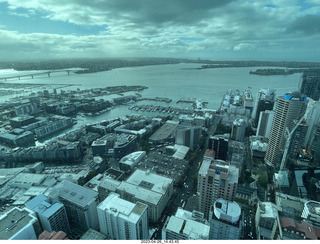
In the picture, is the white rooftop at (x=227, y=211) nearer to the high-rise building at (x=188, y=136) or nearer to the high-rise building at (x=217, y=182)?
the high-rise building at (x=217, y=182)

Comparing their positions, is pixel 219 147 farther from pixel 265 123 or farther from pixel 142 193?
pixel 142 193

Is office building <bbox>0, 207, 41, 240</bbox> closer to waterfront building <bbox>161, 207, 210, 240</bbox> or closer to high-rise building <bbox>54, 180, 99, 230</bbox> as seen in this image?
high-rise building <bbox>54, 180, 99, 230</bbox>

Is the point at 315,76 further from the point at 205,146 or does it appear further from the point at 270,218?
the point at 270,218

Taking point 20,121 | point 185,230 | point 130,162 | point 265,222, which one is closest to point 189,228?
point 185,230

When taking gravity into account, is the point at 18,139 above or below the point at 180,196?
above

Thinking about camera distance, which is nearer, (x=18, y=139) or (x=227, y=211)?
(x=227, y=211)

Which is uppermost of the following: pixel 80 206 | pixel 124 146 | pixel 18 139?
pixel 80 206
